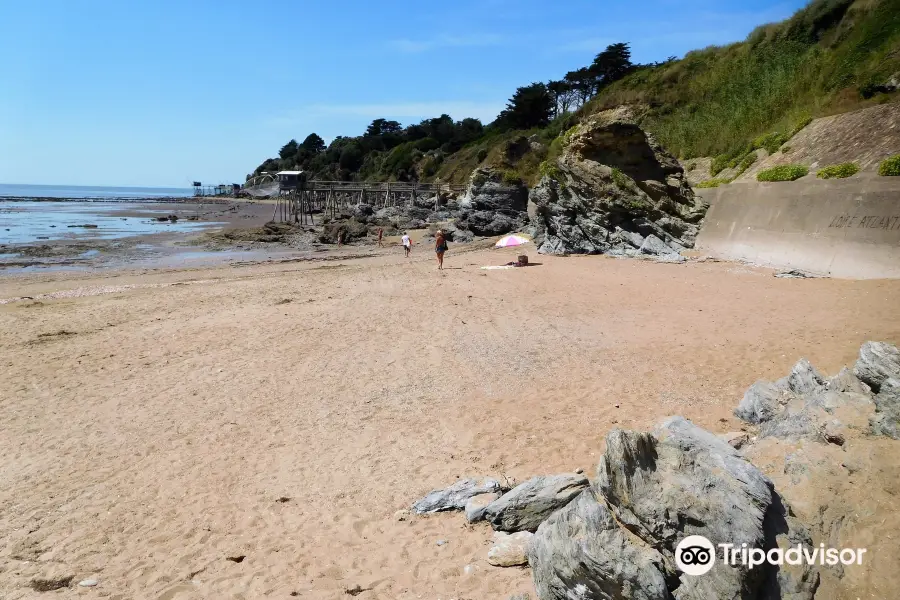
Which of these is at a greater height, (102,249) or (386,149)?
(386,149)

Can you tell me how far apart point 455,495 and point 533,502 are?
1.01 m

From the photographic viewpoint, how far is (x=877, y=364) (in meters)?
4.61

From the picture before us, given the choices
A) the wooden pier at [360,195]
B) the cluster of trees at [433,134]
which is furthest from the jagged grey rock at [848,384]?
the cluster of trees at [433,134]

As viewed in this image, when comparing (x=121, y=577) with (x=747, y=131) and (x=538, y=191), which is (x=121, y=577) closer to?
(x=538, y=191)

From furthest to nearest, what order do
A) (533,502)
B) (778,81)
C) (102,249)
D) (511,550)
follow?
1. (102,249)
2. (778,81)
3. (533,502)
4. (511,550)

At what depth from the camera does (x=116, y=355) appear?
1088 cm

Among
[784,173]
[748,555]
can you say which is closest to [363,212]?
[784,173]

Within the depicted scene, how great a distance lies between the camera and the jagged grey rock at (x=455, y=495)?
5.49 m

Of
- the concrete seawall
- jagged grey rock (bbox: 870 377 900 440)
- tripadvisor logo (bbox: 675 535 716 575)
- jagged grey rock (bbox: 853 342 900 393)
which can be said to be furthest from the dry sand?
jagged grey rock (bbox: 870 377 900 440)

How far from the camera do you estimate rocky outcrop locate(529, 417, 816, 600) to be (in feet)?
10.5

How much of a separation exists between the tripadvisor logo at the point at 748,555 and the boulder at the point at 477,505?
86.7 inches

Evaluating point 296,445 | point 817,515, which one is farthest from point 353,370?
point 817,515

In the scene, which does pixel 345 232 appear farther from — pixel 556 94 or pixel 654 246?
pixel 556 94

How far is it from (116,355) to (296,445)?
19.5ft
